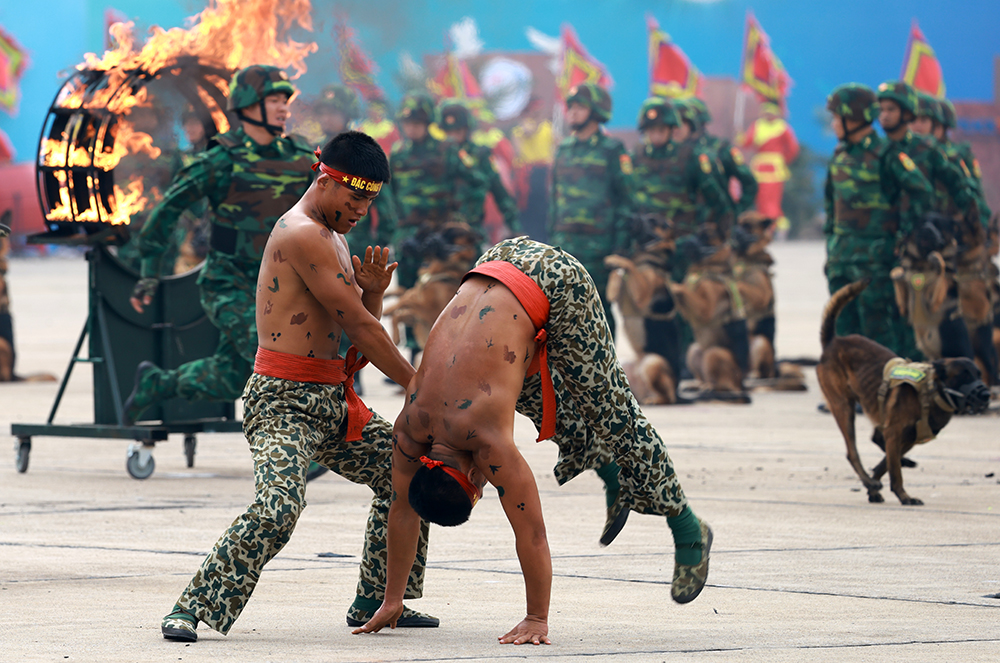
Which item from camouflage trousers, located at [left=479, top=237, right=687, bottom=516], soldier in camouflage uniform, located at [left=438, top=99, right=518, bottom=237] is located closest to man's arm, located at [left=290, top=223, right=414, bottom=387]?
camouflage trousers, located at [left=479, top=237, right=687, bottom=516]

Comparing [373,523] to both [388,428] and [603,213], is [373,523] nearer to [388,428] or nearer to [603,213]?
[388,428]

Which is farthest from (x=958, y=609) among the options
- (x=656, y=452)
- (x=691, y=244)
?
(x=691, y=244)

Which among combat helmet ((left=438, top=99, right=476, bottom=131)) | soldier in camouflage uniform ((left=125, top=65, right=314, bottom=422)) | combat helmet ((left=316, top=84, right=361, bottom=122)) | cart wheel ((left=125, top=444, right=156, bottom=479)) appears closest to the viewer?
soldier in camouflage uniform ((left=125, top=65, right=314, bottom=422))

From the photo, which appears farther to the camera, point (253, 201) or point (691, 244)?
point (691, 244)

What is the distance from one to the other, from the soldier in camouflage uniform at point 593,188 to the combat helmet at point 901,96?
10.6 feet

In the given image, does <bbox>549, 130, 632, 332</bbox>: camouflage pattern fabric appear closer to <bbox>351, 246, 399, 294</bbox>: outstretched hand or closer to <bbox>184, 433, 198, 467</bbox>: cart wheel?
<bbox>184, 433, 198, 467</bbox>: cart wheel

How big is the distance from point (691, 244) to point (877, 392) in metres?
5.64

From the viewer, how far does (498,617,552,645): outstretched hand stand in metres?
4.85

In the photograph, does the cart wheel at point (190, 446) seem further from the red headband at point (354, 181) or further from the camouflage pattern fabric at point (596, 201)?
the camouflage pattern fabric at point (596, 201)

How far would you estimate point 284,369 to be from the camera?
5215mm

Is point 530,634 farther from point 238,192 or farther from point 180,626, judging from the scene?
point 238,192

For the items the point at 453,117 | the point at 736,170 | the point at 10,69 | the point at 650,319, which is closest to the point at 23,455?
the point at 650,319

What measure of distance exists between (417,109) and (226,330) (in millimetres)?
7701

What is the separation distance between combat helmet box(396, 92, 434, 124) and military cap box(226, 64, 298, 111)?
7137 millimetres
